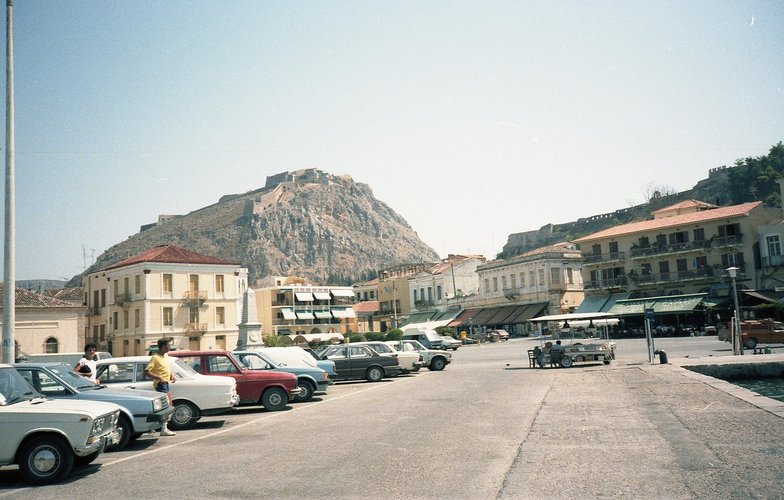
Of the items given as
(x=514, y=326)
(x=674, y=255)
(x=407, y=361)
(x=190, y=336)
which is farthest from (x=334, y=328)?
(x=407, y=361)

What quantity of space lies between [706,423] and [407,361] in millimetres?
19437

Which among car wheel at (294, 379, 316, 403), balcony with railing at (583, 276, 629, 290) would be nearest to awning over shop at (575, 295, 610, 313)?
balcony with railing at (583, 276, 629, 290)

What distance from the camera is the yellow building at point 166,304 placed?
190 feet

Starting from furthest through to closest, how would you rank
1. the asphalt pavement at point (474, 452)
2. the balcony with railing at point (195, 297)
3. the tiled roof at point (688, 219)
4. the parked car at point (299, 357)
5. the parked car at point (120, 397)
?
the balcony with railing at point (195, 297) → the tiled roof at point (688, 219) → the parked car at point (299, 357) → the parked car at point (120, 397) → the asphalt pavement at point (474, 452)

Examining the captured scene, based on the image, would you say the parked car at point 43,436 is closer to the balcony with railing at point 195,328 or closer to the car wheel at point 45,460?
the car wheel at point 45,460

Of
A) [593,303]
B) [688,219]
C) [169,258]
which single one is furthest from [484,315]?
[169,258]

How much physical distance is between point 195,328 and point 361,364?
115ft

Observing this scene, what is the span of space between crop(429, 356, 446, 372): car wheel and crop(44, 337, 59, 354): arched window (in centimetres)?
2798

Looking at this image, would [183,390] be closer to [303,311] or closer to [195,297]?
[195,297]

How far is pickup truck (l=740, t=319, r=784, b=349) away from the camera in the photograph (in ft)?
114

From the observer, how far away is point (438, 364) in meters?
33.3

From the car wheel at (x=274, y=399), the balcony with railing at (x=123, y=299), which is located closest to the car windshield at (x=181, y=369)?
the car wheel at (x=274, y=399)

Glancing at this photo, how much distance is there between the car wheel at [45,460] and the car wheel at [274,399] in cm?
860

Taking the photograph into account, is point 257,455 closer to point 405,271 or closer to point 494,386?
point 494,386
